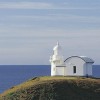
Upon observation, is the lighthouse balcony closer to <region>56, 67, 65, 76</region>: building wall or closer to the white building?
the white building

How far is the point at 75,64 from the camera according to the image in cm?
7912

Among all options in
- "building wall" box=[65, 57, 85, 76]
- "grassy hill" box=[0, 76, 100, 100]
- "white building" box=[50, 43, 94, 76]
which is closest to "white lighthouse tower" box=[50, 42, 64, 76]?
"white building" box=[50, 43, 94, 76]

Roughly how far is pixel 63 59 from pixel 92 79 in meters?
7.06

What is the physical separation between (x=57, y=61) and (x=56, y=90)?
433 inches

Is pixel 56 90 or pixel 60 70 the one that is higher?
pixel 60 70

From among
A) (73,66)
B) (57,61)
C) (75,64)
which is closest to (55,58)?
(57,61)

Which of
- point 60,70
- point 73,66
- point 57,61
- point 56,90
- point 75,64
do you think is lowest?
point 56,90

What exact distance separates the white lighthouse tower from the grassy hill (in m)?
7.46

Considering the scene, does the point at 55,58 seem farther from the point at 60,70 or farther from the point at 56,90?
the point at 56,90

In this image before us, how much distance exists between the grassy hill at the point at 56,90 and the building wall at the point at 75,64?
19.9ft

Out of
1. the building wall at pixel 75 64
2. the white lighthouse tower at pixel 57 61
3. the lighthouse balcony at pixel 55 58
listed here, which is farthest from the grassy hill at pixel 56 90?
the lighthouse balcony at pixel 55 58

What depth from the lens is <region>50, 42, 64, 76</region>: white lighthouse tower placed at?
80.4 m

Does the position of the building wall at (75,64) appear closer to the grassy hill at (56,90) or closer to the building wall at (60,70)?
the building wall at (60,70)

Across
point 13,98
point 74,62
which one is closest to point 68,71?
point 74,62
